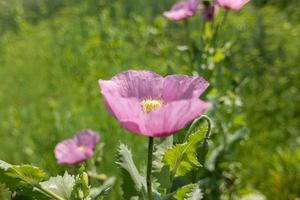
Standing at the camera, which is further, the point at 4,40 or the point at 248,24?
the point at 4,40

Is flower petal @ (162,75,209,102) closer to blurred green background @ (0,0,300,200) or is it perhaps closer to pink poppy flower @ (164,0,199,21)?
blurred green background @ (0,0,300,200)

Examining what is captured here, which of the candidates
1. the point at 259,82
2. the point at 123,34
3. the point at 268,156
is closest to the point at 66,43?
the point at 123,34

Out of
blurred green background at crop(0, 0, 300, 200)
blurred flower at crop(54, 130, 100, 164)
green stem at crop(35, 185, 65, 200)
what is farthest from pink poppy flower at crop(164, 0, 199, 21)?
green stem at crop(35, 185, 65, 200)

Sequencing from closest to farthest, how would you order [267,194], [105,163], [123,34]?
[267,194] → [105,163] → [123,34]

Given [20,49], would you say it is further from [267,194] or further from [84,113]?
[267,194]

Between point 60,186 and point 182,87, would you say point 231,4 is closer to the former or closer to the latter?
point 182,87

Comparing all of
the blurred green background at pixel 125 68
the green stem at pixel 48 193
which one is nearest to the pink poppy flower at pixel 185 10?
the blurred green background at pixel 125 68
